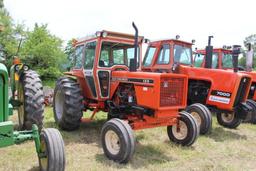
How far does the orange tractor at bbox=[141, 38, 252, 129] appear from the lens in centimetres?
709

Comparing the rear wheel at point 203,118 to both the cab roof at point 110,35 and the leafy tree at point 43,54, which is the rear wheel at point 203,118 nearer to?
the cab roof at point 110,35

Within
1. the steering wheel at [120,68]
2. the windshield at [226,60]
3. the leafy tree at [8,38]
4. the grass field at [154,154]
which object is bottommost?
the grass field at [154,154]

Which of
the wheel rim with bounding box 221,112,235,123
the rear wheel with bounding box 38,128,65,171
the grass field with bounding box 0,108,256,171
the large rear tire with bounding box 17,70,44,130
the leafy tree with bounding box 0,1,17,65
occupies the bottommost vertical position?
the grass field with bounding box 0,108,256,171

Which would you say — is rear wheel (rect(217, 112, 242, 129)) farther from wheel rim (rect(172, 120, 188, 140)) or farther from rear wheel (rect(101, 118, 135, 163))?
rear wheel (rect(101, 118, 135, 163))

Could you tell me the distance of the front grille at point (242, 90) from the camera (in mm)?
7086

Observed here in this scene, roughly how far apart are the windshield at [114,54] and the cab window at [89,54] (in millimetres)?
206

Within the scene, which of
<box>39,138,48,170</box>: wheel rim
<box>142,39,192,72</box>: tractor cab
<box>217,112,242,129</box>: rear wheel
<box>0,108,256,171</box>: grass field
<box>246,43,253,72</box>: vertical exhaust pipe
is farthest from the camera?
<box>246,43,253,72</box>: vertical exhaust pipe

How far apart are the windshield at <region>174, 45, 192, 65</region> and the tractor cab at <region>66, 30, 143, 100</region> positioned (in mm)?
1697

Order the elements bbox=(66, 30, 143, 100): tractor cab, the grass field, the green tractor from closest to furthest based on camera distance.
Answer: the green tractor → the grass field → bbox=(66, 30, 143, 100): tractor cab

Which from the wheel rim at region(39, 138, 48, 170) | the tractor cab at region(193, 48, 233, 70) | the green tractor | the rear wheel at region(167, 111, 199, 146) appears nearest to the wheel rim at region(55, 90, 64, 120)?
the green tractor

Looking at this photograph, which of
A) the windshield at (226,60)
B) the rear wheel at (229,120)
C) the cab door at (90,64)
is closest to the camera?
the cab door at (90,64)

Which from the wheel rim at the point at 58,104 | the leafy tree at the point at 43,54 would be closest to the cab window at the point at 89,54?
the wheel rim at the point at 58,104

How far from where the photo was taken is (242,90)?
721 centimetres

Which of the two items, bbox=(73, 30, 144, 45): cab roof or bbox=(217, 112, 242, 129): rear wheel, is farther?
bbox=(217, 112, 242, 129): rear wheel
